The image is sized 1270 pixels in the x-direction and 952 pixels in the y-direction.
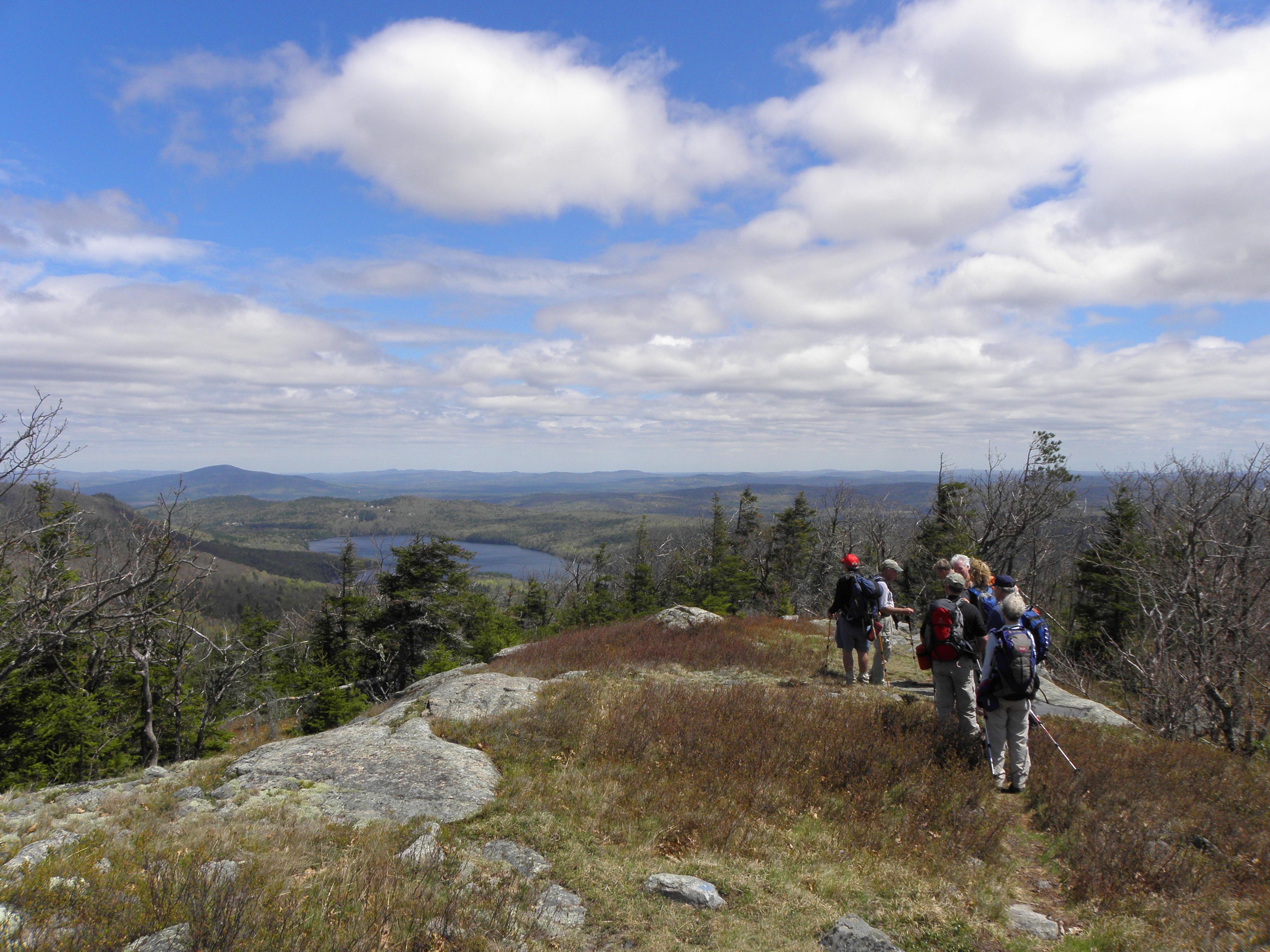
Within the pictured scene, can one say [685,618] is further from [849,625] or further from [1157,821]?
[1157,821]

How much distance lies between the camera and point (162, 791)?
6.77m

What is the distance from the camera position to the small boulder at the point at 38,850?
438 centimetres

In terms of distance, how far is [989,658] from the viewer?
22.4ft

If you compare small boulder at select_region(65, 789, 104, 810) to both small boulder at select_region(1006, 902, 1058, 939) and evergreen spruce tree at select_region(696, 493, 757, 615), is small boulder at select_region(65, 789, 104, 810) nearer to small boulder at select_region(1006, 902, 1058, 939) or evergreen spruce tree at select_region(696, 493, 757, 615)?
small boulder at select_region(1006, 902, 1058, 939)

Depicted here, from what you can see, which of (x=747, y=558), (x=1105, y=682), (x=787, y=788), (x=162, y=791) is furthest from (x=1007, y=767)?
(x=747, y=558)

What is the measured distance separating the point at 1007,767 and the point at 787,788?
3.12m

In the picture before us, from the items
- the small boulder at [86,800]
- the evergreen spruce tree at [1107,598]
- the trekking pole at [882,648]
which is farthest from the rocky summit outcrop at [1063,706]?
the evergreen spruce tree at [1107,598]

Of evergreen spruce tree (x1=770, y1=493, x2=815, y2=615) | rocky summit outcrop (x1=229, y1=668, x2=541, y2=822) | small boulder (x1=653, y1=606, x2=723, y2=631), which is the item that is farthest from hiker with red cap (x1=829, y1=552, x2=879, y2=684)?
evergreen spruce tree (x1=770, y1=493, x2=815, y2=615)

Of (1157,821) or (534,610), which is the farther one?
(534,610)

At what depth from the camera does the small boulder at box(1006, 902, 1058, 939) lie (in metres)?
4.70

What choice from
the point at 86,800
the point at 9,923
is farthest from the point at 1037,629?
the point at 86,800

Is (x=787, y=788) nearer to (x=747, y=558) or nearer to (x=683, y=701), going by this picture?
(x=683, y=701)

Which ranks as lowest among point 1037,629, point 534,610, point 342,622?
point 534,610

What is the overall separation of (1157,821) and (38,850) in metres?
11.0
